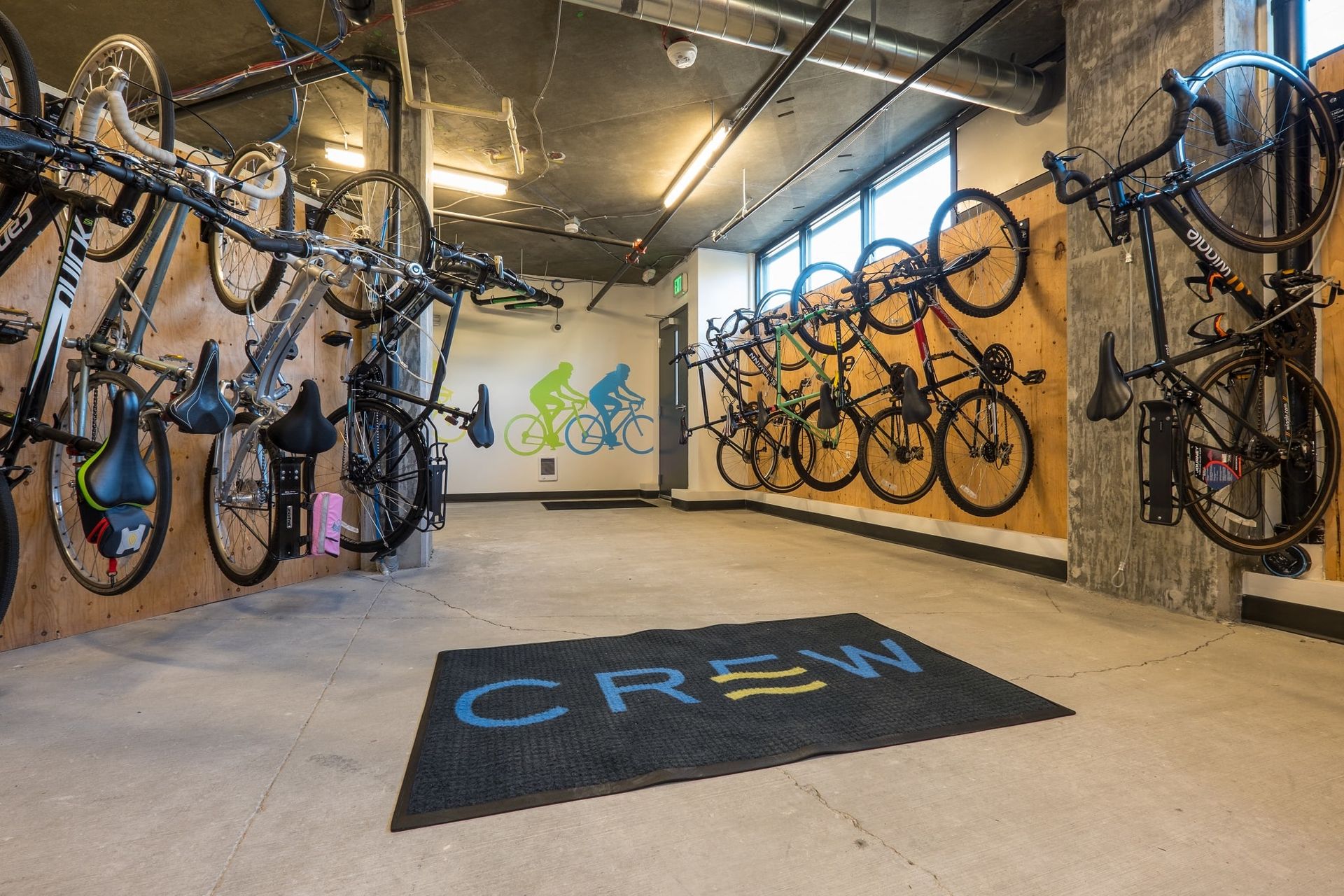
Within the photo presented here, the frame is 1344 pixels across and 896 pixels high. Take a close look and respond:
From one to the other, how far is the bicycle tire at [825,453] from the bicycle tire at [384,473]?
284 cm

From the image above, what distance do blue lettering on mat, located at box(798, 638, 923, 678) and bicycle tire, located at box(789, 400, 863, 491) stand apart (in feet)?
7.62

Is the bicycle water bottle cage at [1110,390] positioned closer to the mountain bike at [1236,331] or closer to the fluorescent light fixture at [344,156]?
A: the mountain bike at [1236,331]

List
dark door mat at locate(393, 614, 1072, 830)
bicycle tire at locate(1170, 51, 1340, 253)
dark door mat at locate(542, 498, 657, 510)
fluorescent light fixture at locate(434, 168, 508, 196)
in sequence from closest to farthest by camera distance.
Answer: dark door mat at locate(393, 614, 1072, 830) < bicycle tire at locate(1170, 51, 1340, 253) < fluorescent light fixture at locate(434, 168, 508, 196) < dark door mat at locate(542, 498, 657, 510)

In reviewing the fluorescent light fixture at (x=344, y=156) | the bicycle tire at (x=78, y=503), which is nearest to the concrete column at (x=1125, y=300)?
the bicycle tire at (x=78, y=503)

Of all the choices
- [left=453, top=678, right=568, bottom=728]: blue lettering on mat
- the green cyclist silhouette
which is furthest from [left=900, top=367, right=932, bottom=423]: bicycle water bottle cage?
the green cyclist silhouette

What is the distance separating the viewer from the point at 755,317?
225 inches

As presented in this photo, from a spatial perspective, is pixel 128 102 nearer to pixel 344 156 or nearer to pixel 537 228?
pixel 344 156

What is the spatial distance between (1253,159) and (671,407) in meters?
7.04

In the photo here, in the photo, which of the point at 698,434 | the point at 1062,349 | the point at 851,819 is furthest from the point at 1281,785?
the point at 698,434

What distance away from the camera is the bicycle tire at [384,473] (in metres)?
2.95

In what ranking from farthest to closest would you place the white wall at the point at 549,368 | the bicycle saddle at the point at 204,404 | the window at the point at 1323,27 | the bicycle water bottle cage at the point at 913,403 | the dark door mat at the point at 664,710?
the white wall at the point at 549,368 → the bicycle water bottle cage at the point at 913,403 → the window at the point at 1323,27 → the bicycle saddle at the point at 204,404 → the dark door mat at the point at 664,710

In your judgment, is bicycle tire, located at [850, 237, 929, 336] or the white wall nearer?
bicycle tire, located at [850, 237, 929, 336]

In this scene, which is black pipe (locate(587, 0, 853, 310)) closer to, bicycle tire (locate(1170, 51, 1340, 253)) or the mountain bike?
the mountain bike

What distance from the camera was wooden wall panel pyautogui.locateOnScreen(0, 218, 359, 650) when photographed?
87.0 inches
